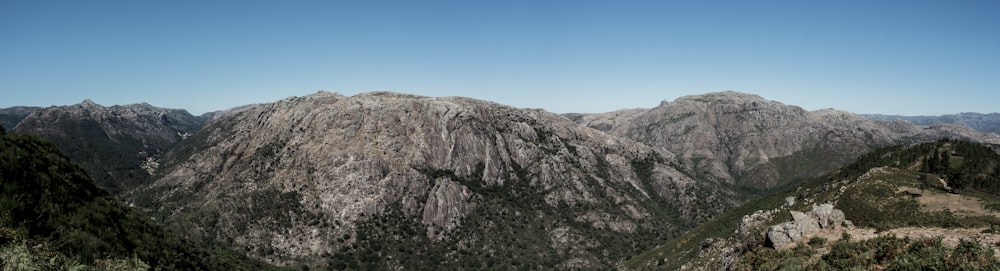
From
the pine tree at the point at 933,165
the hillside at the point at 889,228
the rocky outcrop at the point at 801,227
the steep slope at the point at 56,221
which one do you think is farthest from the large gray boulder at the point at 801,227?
the pine tree at the point at 933,165

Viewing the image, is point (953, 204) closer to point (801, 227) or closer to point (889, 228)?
point (889, 228)

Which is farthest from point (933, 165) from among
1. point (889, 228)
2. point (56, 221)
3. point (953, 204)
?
point (56, 221)

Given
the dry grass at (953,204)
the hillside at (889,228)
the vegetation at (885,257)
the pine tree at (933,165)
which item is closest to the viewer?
the vegetation at (885,257)

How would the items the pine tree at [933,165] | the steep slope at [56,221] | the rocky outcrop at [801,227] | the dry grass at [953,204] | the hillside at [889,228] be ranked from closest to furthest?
the steep slope at [56,221] < the hillside at [889,228] < the rocky outcrop at [801,227] < the dry grass at [953,204] < the pine tree at [933,165]

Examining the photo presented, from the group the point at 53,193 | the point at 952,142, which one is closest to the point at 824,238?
the point at 53,193

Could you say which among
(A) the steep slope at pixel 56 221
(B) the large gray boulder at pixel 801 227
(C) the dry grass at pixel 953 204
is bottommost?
(C) the dry grass at pixel 953 204

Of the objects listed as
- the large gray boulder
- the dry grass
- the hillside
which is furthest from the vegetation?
the dry grass

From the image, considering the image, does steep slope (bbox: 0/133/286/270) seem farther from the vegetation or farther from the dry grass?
the dry grass

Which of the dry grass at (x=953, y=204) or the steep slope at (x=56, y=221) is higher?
the steep slope at (x=56, y=221)

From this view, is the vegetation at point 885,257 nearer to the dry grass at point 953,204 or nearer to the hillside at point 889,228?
the hillside at point 889,228
